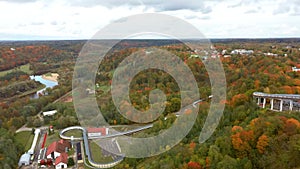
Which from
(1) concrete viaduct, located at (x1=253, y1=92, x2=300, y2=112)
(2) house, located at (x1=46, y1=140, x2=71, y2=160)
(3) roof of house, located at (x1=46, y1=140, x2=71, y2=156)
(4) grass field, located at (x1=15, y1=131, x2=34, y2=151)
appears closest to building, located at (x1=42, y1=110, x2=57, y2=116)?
(4) grass field, located at (x1=15, y1=131, x2=34, y2=151)

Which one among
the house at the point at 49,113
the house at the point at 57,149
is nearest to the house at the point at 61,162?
the house at the point at 57,149

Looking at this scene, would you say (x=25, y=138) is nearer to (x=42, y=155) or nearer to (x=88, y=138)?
(x=42, y=155)

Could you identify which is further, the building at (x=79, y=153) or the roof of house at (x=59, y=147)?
the roof of house at (x=59, y=147)

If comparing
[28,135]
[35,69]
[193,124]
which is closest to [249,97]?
[193,124]

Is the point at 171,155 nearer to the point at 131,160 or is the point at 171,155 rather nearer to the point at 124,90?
the point at 131,160

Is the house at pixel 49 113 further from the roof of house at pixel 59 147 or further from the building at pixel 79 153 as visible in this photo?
the building at pixel 79 153

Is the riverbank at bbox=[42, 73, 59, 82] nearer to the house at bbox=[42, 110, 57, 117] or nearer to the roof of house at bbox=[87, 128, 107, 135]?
the house at bbox=[42, 110, 57, 117]
